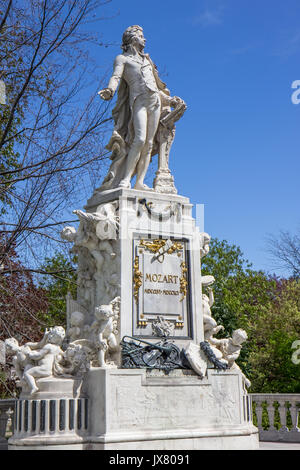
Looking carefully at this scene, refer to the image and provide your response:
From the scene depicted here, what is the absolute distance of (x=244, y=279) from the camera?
29.5 m

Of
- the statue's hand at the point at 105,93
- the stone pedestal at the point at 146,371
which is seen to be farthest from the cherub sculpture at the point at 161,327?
the statue's hand at the point at 105,93

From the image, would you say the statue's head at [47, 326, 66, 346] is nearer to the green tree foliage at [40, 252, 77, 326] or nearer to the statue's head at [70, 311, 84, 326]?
the statue's head at [70, 311, 84, 326]

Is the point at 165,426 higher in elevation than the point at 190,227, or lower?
lower

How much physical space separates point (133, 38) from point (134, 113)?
55.1 inches

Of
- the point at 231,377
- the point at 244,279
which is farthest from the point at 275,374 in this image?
the point at 231,377

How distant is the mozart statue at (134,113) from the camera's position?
1052cm

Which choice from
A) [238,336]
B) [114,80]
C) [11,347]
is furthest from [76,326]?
[114,80]

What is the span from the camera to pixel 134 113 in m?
10.6

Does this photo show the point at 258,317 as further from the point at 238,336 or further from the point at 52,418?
the point at 52,418

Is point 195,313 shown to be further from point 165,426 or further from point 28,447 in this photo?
point 28,447

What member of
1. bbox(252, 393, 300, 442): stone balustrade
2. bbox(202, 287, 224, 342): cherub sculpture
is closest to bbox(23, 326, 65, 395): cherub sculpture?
bbox(202, 287, 224, 342): cherub sculpture

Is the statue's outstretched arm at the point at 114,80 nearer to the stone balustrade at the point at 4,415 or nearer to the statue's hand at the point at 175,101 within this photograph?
the statue's hand at the point at 175,101
